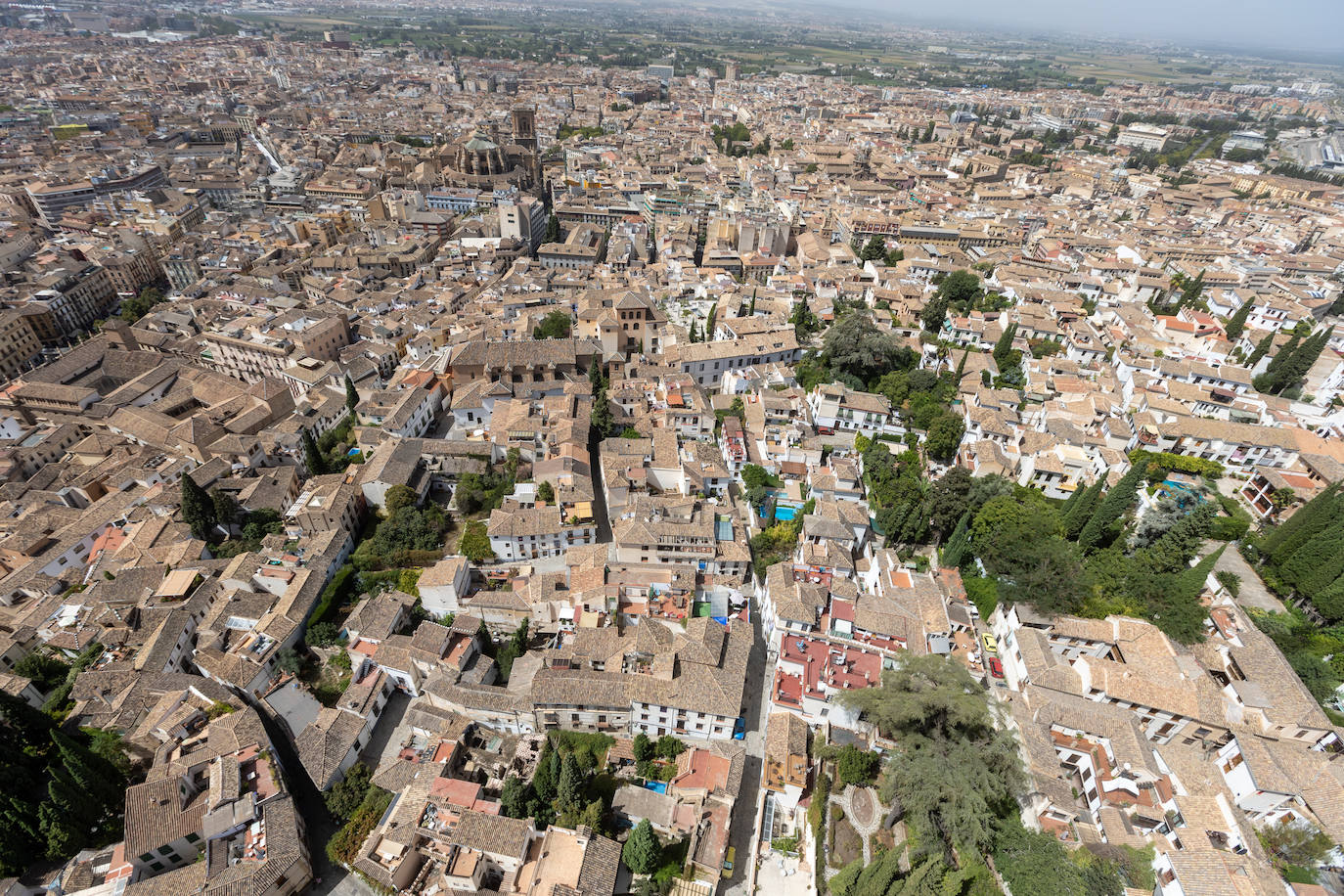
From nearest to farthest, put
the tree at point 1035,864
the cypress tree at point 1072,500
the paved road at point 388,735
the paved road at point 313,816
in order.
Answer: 1. the tree at point 1035,864
2. the paved road at point 313,816
3. the paved road at point 388,735
4. the cypress tree at point 1072,500

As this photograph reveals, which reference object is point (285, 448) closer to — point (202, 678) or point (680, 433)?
point (202, 678)

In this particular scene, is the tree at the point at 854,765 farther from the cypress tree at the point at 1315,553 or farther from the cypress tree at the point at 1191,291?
the cypress tree at the point at 1191,291

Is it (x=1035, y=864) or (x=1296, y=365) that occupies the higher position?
(x=1296, y=365)

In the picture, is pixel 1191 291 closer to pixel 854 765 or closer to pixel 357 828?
pixel 854 765

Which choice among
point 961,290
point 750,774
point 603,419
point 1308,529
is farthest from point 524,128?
point 1308,529

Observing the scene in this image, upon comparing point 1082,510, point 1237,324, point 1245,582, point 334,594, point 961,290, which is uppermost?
point 1237,324

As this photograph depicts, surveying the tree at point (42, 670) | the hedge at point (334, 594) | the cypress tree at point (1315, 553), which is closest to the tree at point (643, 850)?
the hedge at point (334, 594)
